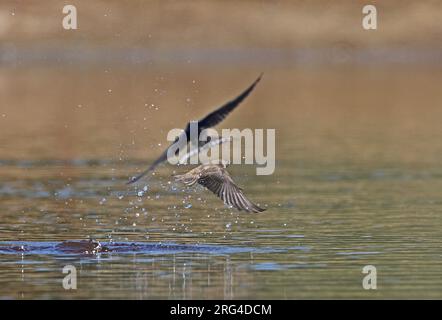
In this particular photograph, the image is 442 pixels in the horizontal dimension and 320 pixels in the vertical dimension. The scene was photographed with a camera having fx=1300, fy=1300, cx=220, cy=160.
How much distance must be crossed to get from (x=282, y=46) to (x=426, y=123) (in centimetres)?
2919

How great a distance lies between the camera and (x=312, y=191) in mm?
19375

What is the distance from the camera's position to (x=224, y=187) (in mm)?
14688

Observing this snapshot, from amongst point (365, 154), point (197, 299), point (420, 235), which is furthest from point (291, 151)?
point (197, 299)

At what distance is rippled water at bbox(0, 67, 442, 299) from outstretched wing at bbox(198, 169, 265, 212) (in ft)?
1.88

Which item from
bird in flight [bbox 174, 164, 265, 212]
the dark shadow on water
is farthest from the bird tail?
the dark shadow on water

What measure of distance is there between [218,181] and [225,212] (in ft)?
9.82

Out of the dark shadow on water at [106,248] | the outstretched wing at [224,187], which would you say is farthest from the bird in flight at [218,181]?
the dark shadow on water at [106,248]

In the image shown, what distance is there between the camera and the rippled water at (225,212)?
13141mm

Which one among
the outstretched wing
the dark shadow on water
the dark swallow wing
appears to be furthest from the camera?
the dark shadow on water

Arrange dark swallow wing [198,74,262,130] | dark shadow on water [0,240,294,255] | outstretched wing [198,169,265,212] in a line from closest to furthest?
dark swallow wing [198,74,262,130] → outstretched wing [198,169,265,212] → dark shadow on water [0,240,294,255]

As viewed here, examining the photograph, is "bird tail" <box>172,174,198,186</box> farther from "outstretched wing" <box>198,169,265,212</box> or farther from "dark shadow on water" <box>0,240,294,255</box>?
"dark shadow on water" <box>0,240,294,255</box>

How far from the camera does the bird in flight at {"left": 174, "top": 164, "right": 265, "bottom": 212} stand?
14.6 m

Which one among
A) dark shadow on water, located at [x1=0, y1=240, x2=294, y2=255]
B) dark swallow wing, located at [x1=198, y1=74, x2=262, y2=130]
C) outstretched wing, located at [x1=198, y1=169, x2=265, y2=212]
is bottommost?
dark shadow on water, located at [x1=0, y1=240, x2=294, y2=255]

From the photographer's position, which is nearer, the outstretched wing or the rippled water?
the rippled water
